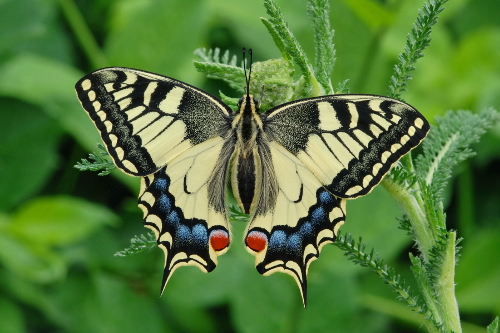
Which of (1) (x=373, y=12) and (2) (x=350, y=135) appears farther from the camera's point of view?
(1) (x=373, y=12)

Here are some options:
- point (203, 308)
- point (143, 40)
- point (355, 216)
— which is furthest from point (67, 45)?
point (355, 216)

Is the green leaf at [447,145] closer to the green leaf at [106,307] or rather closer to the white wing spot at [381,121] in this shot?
the white wing spot at [381,121]

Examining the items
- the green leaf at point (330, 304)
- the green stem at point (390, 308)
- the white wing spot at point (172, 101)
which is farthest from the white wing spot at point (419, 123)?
the green stem at point (390, 308)

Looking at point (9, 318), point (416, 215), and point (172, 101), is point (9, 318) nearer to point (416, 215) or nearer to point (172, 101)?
point (172, 101)

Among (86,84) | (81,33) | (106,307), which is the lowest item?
(106,307)

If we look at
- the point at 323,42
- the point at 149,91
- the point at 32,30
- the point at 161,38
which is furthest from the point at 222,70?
the point at 32,30
